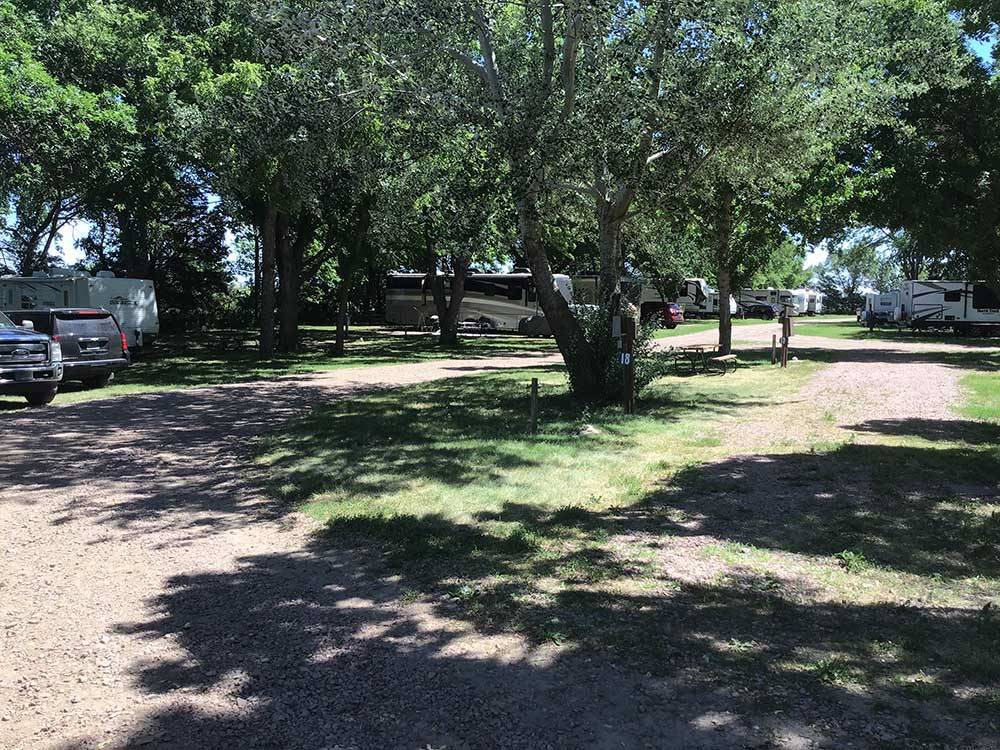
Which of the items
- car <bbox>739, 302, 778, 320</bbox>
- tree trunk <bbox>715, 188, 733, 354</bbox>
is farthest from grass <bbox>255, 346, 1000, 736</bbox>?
car <bbox>739, 302, 778, 320</bbox>

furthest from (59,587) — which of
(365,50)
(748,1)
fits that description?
(748,1)

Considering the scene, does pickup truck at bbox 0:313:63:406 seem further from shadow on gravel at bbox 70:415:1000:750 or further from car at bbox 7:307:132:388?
shadow on gravel at bbox 70:415:1000:750

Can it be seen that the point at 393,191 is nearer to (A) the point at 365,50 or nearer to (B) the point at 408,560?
(A) the point at 365,50

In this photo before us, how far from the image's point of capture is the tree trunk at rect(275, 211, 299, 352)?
24.5 m

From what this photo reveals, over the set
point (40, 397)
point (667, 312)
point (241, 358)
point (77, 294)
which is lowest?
point (40, 397)

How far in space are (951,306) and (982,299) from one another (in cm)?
181

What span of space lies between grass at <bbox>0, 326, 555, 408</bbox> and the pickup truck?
0.49 m

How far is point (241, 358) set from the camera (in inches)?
916

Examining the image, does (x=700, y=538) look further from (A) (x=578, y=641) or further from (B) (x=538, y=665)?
(B) (x=538, y=665)

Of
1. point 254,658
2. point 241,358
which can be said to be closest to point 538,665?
point 254,658

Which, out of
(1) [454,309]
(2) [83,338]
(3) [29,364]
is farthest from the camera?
(1) [454,309]

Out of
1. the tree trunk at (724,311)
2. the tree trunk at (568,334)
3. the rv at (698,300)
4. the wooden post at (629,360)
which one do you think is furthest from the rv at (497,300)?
the wooden post at (629,360)

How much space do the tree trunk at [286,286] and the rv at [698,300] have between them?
119 feet

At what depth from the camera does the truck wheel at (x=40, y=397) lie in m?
13.1
